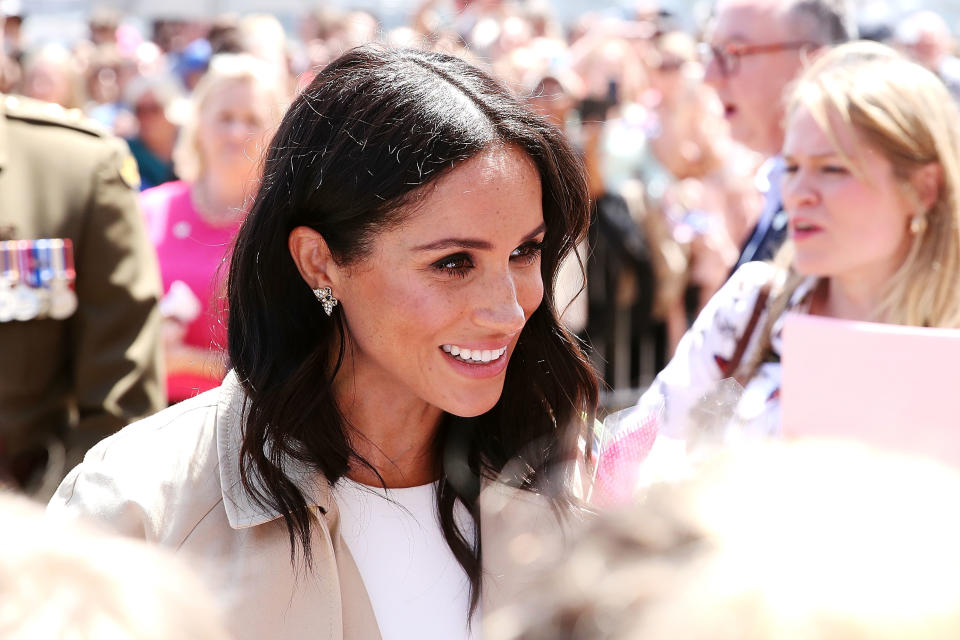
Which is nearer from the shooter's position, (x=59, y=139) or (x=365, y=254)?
(x=365, y=254)

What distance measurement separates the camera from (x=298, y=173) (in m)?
2.07

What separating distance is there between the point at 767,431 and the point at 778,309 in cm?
41

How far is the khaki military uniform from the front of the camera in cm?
272

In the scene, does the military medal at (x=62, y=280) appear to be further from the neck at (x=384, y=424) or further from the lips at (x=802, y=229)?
the lips at (x=802, y=229)

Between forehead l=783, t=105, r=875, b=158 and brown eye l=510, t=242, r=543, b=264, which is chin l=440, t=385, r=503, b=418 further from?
forehead l=783, t=105, r=875, b=158

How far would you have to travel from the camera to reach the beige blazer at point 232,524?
1870 millimetres

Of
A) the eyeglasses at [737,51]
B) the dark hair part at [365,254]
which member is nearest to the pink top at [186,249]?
the dark hair part at [365,254]

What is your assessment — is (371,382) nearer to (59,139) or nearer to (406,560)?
(406,560)

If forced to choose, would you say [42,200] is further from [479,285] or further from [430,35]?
[479,285]

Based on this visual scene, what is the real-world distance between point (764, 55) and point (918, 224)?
1146mm

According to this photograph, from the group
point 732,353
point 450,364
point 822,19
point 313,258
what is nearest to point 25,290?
point 313,258

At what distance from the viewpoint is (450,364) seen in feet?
6.79

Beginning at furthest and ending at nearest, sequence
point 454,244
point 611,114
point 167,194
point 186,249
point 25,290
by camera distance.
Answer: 1. point 611,114
2. point 167,194
3. point 186,249
4. point 25,290
5. point 454,244

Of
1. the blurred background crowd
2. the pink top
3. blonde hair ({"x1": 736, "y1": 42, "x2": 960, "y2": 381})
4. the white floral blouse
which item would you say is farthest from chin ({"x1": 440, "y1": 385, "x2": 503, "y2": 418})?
the blurred background crowd
